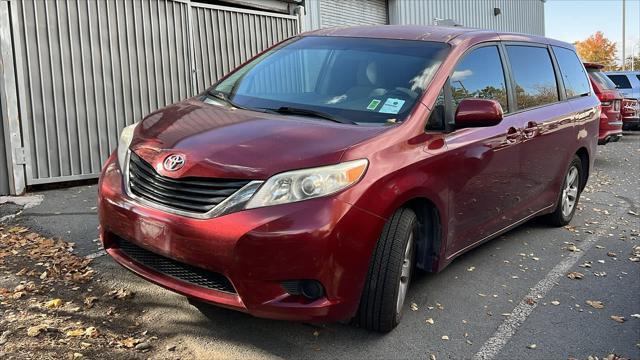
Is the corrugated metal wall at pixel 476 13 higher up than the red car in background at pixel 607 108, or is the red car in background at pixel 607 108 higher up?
the corrugated metal wall at pixel 476 13

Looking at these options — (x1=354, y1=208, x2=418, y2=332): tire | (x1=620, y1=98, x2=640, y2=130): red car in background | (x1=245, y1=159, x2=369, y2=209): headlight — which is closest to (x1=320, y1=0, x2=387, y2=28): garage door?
(x1=620, y1=98, x2=640, y2=130): red car in background

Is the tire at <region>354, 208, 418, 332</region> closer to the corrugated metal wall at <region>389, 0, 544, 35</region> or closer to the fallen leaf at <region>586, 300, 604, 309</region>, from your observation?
the fallen leaf at <region>586, 300, 604, 309</region>

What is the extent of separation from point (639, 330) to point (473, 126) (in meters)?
1.66

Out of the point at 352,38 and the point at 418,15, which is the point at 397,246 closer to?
the point at 352,38

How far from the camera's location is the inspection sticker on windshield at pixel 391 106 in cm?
365

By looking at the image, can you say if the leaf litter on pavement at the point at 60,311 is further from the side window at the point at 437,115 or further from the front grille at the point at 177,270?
the side window at the point at 437,115

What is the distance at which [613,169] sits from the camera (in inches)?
419

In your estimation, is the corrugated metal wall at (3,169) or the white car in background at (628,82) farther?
the white car in background at (628,82)

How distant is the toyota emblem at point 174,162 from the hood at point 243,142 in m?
0.02

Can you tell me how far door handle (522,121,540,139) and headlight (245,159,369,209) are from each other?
91.0 inches

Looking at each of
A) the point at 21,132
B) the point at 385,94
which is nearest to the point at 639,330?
the point at 385,94

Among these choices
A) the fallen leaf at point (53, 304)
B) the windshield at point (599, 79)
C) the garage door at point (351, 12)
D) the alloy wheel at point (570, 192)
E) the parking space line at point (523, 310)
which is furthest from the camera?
the garage door at point (351, 12)

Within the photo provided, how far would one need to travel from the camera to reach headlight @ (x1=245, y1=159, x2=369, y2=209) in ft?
9.52

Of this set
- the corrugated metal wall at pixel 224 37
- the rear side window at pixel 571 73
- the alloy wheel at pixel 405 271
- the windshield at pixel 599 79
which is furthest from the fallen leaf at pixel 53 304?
the windshield at pixel 599 79
